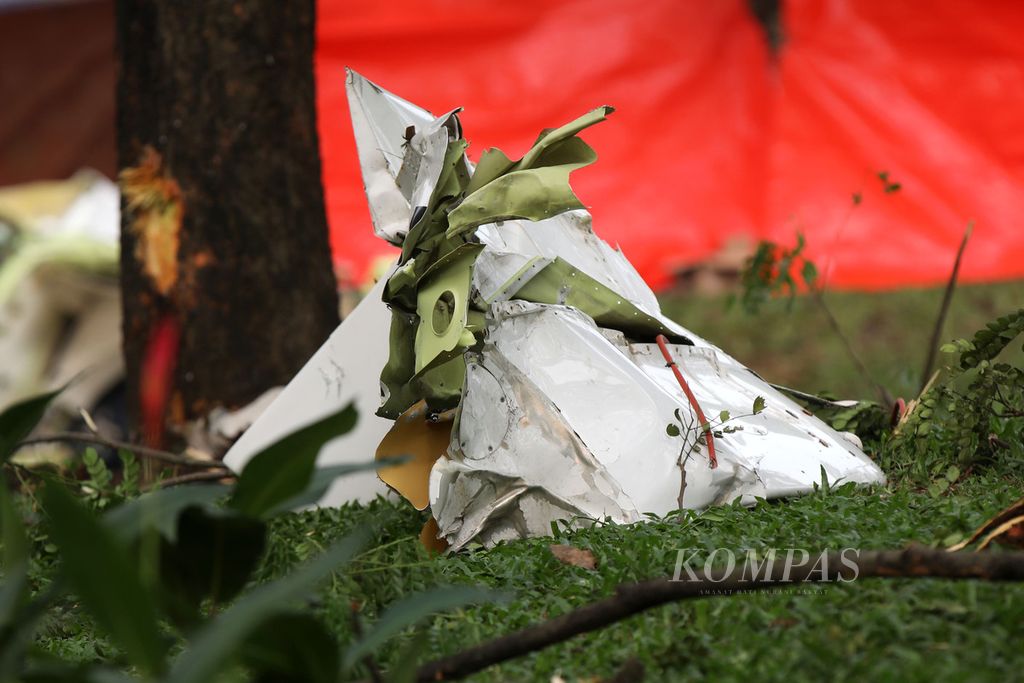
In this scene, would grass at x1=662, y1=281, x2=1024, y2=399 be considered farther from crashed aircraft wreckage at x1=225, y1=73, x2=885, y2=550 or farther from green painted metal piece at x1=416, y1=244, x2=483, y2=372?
green painted metal piece at x1=416, y1=244, x2=483, y2=372

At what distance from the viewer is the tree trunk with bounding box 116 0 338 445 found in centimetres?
324

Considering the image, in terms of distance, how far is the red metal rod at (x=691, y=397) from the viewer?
89.4 inches

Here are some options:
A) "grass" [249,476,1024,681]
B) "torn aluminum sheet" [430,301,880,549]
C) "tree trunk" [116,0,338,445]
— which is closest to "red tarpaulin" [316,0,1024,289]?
"tree trunk" [116,0,338,445]

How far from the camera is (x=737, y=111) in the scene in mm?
6246

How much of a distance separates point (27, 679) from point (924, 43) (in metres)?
5.59

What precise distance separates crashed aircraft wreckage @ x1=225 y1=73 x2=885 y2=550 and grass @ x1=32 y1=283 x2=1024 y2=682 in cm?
10

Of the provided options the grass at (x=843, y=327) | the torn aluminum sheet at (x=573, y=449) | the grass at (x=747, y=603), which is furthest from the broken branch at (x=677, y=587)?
the grass at (x=843, y=327)

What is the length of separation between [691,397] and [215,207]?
150 centimetres

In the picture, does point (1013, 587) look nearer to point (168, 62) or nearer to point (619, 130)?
point (168, 62)

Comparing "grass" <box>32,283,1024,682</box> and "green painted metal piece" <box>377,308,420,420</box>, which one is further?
"green painted metal piece" <box>377,308,420,420</box>

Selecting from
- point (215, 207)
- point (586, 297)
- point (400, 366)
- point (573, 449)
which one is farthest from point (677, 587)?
point (215, 207)

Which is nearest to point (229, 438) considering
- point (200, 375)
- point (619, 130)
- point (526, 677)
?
point (200, 375)

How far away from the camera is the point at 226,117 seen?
3.25 meters

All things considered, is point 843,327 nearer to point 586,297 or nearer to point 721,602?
point 586,297
